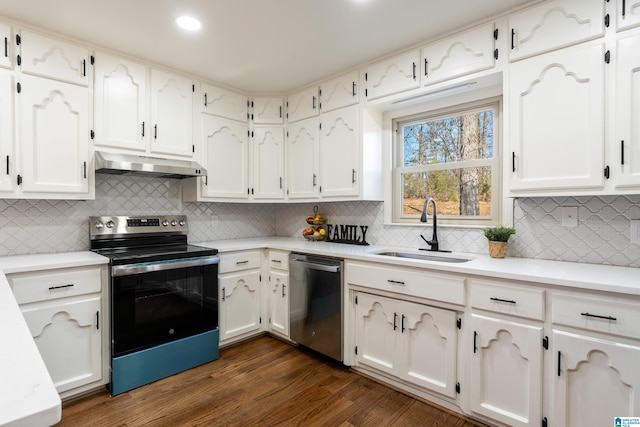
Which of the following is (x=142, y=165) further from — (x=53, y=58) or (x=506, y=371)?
(x=506, y=371)

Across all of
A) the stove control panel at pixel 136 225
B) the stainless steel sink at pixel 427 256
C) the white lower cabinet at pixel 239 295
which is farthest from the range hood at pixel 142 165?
the stainless steel sink at pixel 427 256

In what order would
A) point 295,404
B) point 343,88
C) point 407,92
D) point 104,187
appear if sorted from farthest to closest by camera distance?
point 343,88 → point 104,187 → point 407,92 → point 295,404

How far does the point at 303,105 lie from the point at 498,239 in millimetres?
Result: 2100

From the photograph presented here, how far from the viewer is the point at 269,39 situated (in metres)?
2.36

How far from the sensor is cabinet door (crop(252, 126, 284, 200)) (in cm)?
340

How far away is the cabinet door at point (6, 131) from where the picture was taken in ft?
6.79

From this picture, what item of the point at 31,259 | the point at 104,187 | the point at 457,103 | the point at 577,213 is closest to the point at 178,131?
the point at 104,187

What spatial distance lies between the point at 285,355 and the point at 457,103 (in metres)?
2.43

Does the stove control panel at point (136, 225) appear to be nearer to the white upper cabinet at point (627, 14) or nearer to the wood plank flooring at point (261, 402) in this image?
the wood plank flooring at point (261, 402)

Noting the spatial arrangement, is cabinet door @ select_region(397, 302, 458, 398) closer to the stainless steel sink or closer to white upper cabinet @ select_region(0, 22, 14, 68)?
the stainless steel sink

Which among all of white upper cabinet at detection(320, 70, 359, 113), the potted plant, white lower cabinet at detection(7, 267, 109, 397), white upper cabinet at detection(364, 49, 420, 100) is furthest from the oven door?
the potted plant

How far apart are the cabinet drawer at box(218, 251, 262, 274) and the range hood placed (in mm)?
737

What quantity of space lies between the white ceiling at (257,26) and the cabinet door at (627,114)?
611mm

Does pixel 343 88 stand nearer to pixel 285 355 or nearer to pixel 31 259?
pixel 285 355
